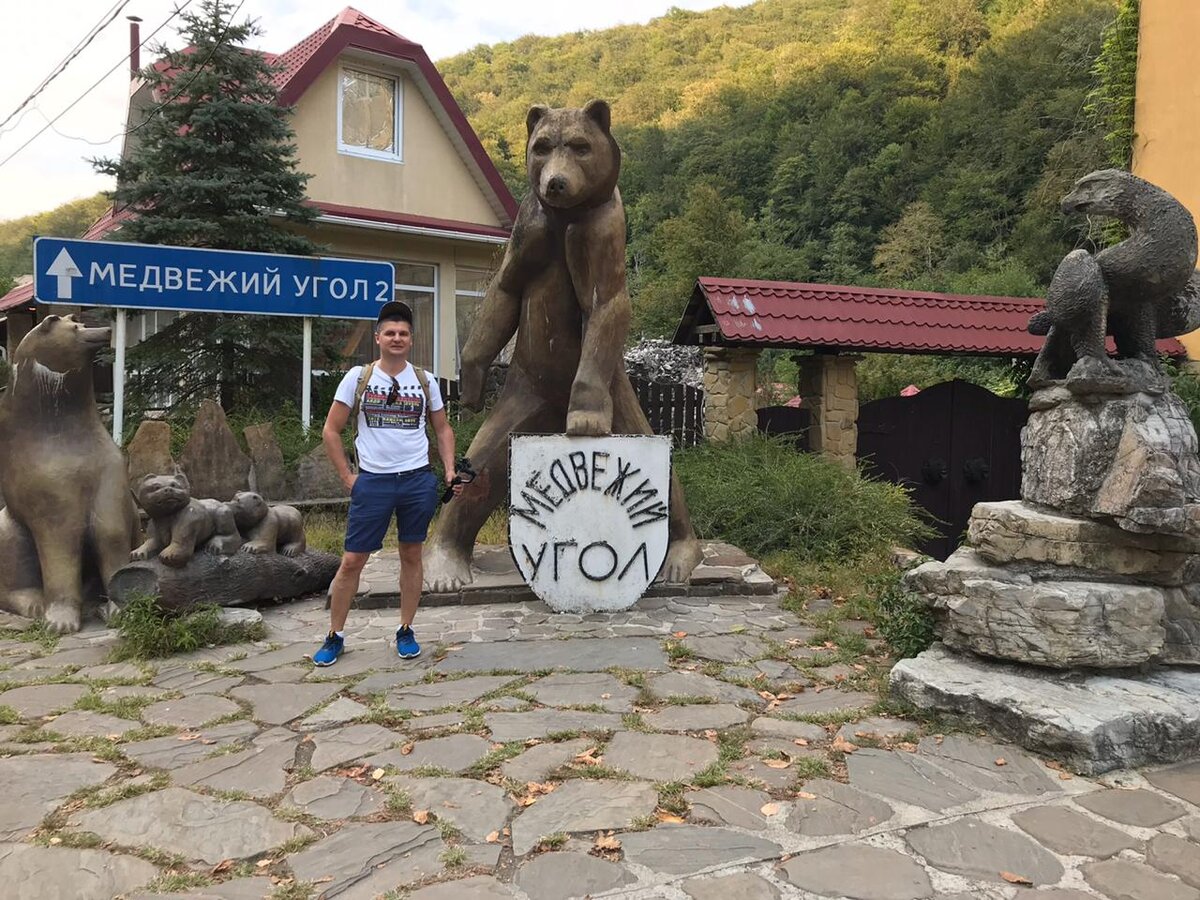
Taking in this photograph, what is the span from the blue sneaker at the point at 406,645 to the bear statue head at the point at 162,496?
1.32 meters

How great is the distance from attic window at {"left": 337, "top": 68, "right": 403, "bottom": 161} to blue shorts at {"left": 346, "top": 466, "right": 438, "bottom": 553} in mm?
10632

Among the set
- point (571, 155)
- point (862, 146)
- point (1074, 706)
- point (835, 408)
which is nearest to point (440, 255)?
point (835, 408)

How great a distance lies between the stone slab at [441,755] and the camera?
2543 mm

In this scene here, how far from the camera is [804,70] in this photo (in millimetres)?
34719

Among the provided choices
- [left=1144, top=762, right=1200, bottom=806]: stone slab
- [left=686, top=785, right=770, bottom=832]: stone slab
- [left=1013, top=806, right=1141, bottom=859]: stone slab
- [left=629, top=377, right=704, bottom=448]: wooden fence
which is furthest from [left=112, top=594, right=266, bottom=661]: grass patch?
[left=629, top=377, right=704, bottom=448]: wooden fence

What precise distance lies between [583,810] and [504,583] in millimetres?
2381

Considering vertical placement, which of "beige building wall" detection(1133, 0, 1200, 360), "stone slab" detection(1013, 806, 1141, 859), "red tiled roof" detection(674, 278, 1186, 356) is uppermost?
"beige building wall" detection(1133, 0, 1200, 360)

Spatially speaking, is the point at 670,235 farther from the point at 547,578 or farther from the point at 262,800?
the point at 262,800

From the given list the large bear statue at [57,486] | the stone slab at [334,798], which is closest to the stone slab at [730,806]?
the stone slab at [334,798]

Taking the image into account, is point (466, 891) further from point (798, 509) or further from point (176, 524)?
point (798, 509)

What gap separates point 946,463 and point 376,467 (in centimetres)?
635

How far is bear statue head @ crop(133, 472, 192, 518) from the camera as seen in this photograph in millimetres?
3959

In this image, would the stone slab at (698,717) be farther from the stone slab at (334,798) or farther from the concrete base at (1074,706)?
the stone slab at (334,798)

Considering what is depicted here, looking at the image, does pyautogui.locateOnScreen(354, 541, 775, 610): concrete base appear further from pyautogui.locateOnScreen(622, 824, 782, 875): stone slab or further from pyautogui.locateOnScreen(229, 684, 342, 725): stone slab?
pyautogui.locateOnScreen(622, 824, 782, 875): stone slab
